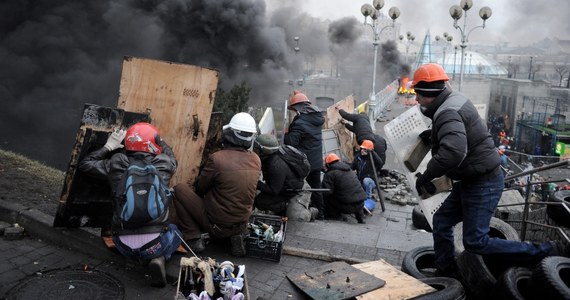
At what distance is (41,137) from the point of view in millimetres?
20484

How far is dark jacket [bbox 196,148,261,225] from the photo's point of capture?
13.7 feet

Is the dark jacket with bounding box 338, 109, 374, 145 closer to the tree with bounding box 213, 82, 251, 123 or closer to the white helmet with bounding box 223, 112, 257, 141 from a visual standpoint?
the white helmet with bounding box 223, 112, 257, 141

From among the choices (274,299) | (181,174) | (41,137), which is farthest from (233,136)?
(41,137)

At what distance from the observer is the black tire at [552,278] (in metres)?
2.89

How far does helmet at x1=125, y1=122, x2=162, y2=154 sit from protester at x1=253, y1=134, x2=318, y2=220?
1505mm

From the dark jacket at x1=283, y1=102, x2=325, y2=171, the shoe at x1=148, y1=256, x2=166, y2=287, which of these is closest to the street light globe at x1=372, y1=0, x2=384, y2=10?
the dark jacket at x1=283, y1=102, x2=325, y2=171

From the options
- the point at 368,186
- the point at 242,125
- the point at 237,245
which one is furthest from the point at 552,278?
the point at 368,186

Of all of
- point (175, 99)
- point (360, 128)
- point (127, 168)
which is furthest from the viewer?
point (360, 128)

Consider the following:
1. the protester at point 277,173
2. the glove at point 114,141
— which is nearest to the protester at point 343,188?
the protester at point 277,173

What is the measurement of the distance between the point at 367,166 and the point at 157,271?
591 cm

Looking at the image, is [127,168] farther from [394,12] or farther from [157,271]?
[394,12]

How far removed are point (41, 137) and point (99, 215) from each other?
18786mm

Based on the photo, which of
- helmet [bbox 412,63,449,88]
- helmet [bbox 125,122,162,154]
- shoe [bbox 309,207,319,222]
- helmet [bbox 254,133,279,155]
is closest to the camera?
helmet [bbox 412,63,449,88]

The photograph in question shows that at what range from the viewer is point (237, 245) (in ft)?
14.2
